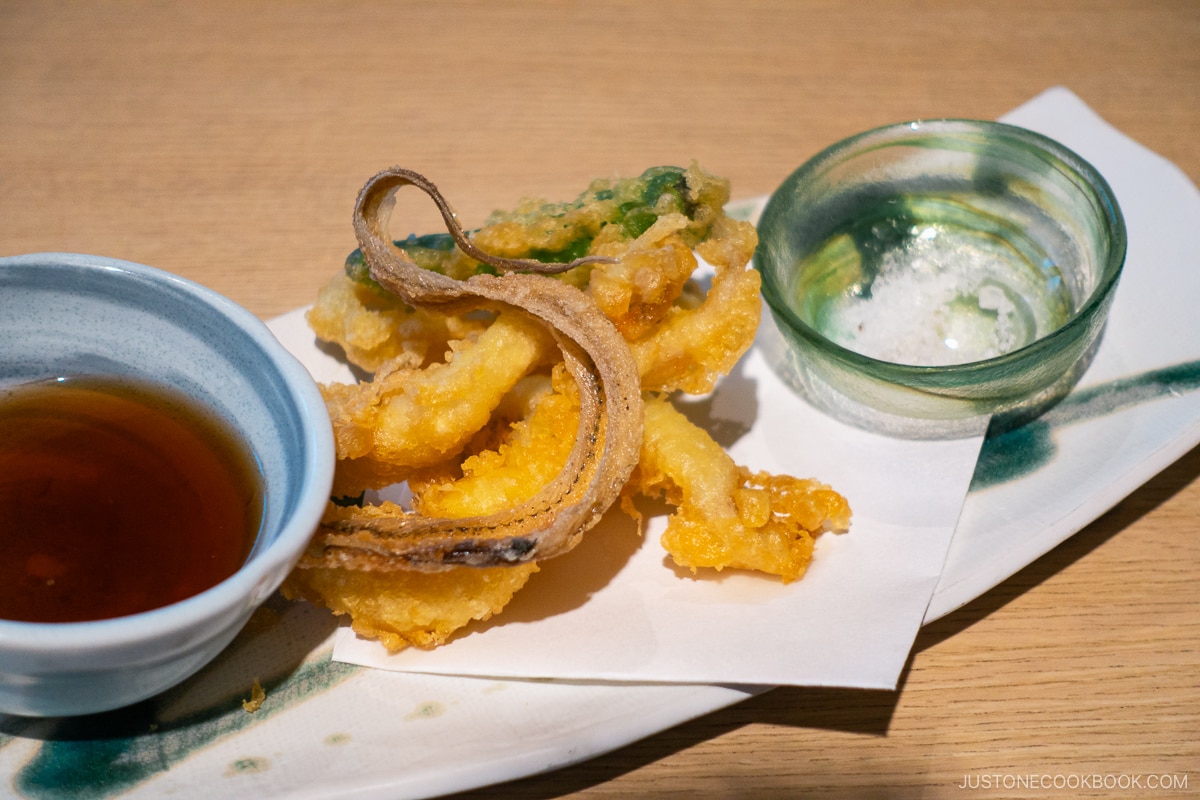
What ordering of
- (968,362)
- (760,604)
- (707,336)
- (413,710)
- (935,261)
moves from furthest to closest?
(935,261) → (968,362) → (707,336) → (760,604) → (413,710)

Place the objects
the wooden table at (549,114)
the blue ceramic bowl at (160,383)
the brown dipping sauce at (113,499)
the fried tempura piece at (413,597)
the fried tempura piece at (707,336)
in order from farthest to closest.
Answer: the wooden table at (549,114) → the fried tempura piece at (707,336) → the fried tempura piece at (413,597) → the brown dipping sauce at (113,499) → the blue ceramic bowl at (160,383)

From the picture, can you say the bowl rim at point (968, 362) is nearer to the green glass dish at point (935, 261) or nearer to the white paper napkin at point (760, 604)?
the green glass dish at point (935, 261)

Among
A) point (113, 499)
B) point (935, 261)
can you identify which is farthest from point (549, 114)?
point (113, 499)

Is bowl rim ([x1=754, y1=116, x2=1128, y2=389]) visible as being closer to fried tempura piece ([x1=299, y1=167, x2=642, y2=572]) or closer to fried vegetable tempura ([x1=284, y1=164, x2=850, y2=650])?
fried vegetable tempura ([x1=284, y1=164, x2=850, y2=650])

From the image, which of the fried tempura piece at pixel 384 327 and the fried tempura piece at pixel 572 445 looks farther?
the fried tempura piece at pixel 384 327

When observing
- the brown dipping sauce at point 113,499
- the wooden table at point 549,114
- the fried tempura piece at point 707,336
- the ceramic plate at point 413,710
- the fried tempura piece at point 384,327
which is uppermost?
the wooden table at point 549,114

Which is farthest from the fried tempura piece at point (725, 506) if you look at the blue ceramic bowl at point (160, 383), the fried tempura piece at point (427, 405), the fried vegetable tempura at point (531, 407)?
the blue ceramic bowl at point (160, 383)

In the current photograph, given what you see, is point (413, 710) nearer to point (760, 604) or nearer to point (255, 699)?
point (255, 699)

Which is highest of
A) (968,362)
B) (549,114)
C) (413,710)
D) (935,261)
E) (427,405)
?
(549,114)
